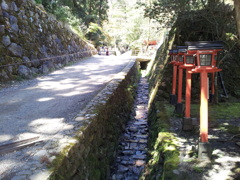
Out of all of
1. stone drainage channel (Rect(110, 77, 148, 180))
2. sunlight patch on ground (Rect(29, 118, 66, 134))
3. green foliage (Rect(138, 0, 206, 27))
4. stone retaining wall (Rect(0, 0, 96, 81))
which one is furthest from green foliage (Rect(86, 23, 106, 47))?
sunlight patch on ground (Rect(29, 118, 66, 134))

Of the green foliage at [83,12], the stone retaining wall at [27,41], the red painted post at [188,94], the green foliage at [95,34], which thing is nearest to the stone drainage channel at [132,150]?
the red painted post at [188,94]

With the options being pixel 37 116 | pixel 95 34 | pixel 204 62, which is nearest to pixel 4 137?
pixel 37 116

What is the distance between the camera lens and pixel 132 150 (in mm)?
7211

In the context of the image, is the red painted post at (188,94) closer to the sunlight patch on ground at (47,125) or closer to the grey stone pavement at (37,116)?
the grey stone pavement at (37,116)

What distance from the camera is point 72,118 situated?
5.21 metres

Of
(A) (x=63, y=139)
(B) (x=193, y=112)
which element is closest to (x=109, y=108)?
(B) (x=193, y=112)

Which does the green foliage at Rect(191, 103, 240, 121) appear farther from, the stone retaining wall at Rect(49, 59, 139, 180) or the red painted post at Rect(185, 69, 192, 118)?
the stone retaining wall at Rect(49, 59, 139, 180)

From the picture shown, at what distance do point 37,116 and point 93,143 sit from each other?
1558mm

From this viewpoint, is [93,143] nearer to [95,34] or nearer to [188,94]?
[188,94]

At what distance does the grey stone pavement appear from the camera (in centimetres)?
324

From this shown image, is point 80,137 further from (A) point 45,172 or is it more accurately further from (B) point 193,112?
(B) point 193,112

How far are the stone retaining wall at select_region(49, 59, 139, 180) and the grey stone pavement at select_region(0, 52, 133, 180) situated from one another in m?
0.23

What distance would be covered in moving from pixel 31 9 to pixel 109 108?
28.8ft

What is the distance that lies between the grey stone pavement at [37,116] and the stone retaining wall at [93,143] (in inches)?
9.0
